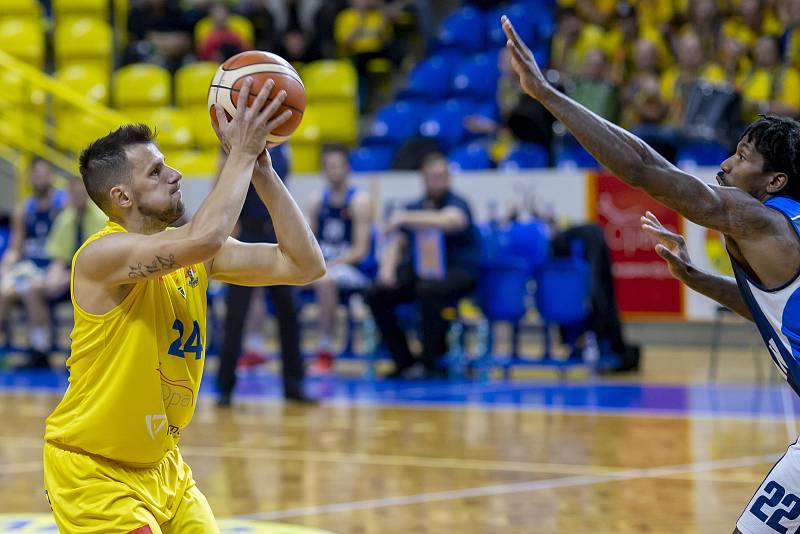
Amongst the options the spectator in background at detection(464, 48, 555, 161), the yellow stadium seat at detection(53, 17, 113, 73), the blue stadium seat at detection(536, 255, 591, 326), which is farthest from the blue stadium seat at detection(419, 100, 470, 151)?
the yellow stadium seat at detection(53, 17, 113, 73)

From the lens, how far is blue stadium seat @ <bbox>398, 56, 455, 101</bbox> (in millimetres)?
15477

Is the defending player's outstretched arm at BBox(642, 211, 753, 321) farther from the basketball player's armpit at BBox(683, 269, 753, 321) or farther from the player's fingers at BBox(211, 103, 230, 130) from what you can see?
the player's fingers at BBox(211, 103, 230, 130)

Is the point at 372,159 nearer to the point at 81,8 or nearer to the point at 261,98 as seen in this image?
the point at 81,8

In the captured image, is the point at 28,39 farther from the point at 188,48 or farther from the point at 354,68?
the point at 354,68

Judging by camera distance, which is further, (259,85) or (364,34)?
(364,34)

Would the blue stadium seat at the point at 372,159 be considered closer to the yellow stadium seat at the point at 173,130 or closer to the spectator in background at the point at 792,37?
the yellow stadium seat at the point at 173,130

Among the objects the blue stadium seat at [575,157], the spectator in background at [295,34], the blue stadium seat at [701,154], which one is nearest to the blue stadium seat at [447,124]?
the blue stadium seat at [575,157]

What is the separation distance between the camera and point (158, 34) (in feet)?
56.7

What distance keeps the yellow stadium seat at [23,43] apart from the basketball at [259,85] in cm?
1439

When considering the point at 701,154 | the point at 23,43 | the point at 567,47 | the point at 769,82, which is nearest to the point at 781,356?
the point at 701,154

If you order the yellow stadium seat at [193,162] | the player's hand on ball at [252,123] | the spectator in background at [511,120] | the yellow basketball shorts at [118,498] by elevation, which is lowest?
the yellow basketball shorts at [118,498]

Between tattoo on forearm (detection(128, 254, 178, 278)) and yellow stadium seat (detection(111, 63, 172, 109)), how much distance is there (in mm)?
13264

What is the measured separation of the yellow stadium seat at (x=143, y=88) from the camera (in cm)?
1633

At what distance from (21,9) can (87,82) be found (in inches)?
75.6
